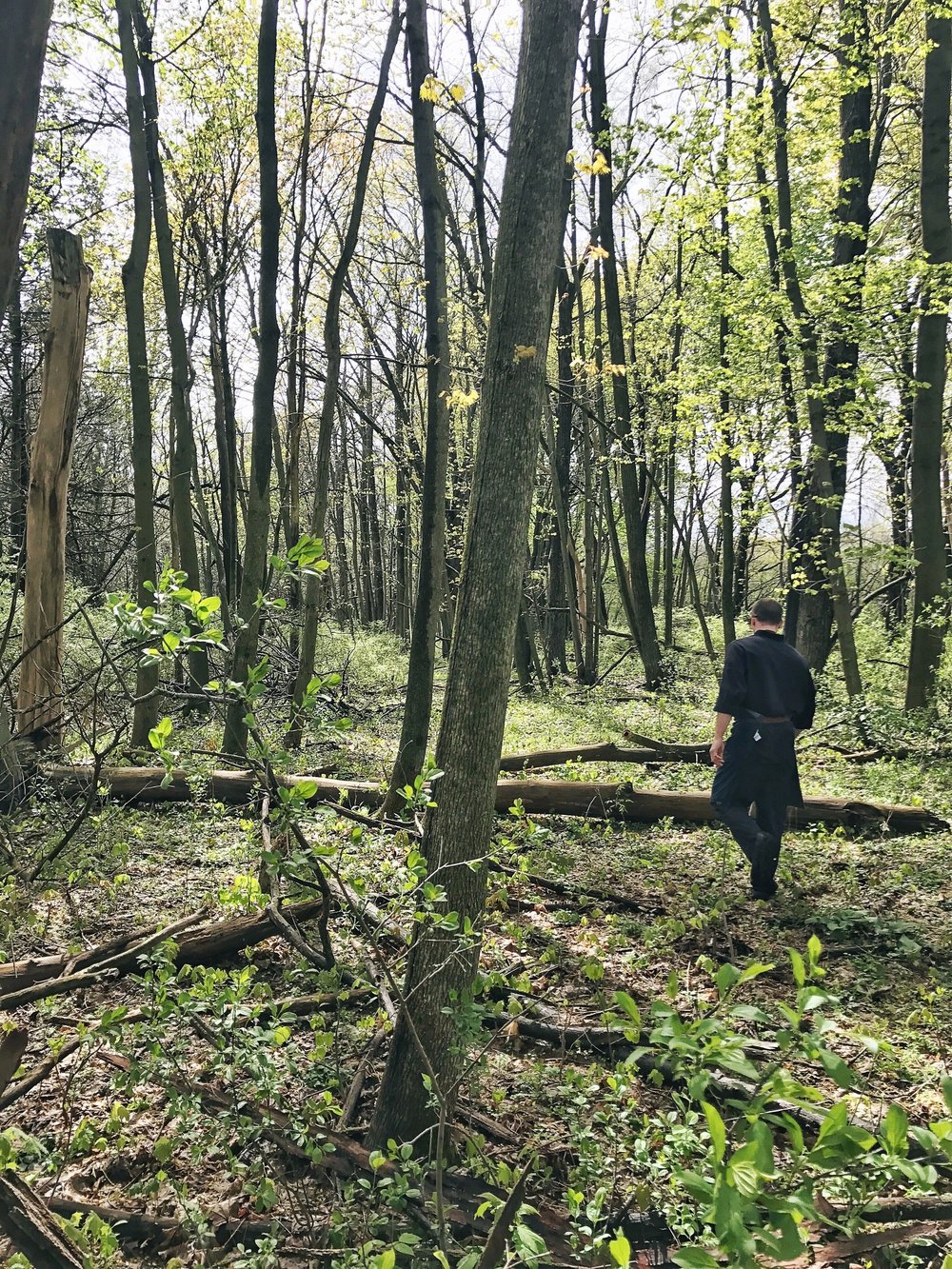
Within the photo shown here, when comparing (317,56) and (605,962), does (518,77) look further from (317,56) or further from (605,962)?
(317,56)

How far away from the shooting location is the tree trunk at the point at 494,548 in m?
2.91

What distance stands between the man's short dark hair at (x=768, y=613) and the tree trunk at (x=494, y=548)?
359 cm

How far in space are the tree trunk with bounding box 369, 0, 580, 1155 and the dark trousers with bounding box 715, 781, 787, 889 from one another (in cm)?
336

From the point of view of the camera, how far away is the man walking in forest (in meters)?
5.83

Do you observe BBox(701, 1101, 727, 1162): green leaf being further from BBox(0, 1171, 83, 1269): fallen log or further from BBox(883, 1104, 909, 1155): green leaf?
BBox(0, 1171, 83, 1269): fallen log

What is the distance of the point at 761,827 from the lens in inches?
230

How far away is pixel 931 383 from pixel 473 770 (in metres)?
9.81

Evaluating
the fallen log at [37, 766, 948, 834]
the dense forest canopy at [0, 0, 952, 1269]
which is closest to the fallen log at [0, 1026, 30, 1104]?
the dense forest canopy at [0, 0, 952, 1269]

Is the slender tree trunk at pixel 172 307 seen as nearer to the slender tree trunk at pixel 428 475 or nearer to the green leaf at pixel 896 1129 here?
the slender tree trunk at pixel 428 475

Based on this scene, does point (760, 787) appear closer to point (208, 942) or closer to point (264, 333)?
point (208, 942)

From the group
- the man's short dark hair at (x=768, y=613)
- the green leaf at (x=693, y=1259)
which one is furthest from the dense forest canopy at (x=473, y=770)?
the man's short dark hair at (x=768, y=613)

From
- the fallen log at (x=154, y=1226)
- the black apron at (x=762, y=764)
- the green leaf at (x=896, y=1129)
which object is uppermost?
the green leaf at (x=896, y=1129)

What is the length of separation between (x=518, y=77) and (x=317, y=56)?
1057 centimetres

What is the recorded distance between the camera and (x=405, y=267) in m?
20.2
